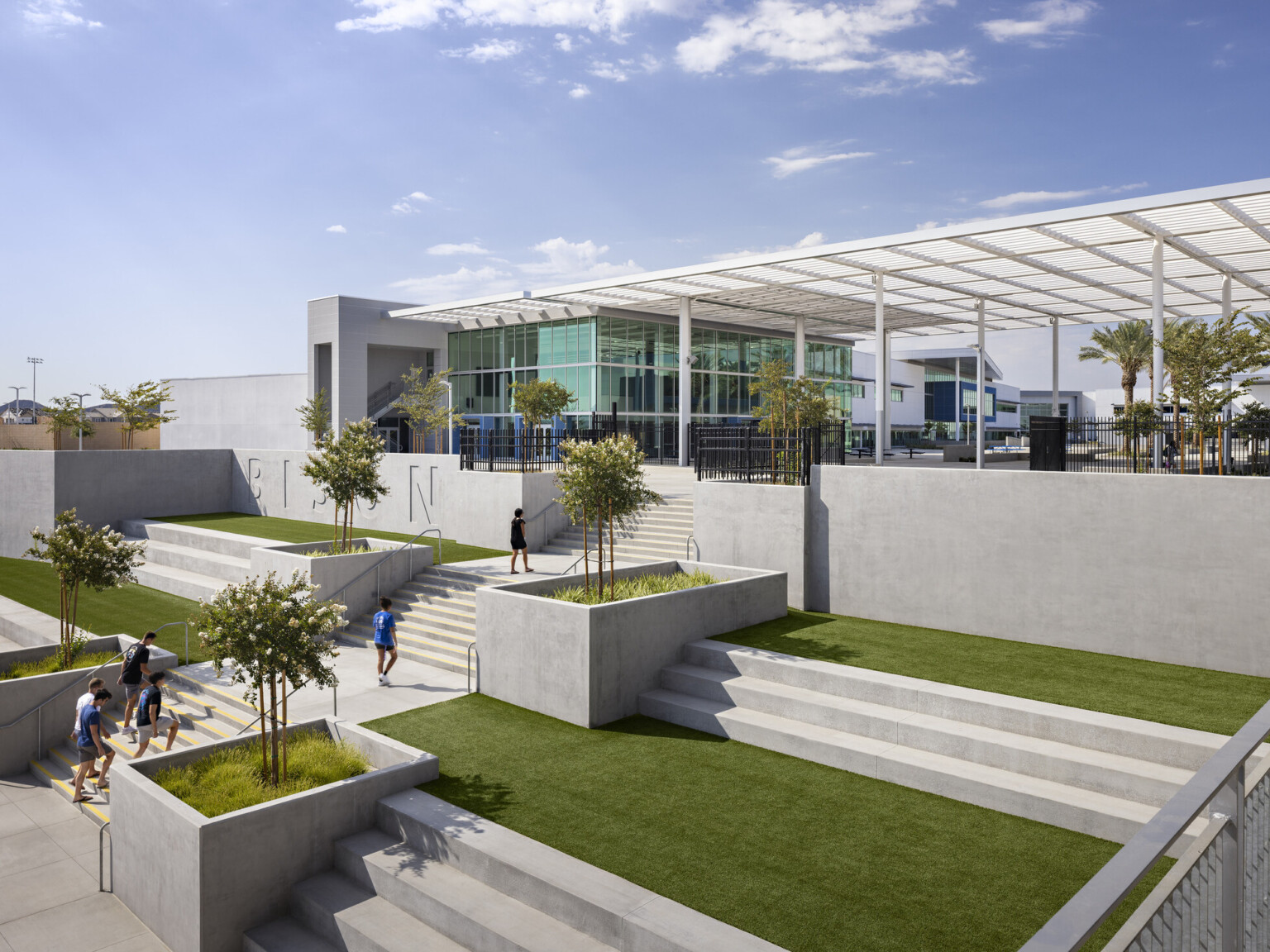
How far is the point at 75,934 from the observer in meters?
9.21

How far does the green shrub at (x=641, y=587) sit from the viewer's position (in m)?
13.9

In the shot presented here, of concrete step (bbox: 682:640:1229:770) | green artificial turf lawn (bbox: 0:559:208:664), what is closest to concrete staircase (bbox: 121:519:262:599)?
green artificial turf lawn (bbox: 0:559:208:664)

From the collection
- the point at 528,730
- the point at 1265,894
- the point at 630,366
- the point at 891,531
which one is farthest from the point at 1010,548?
the point at 630,366

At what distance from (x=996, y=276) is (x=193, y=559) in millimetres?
24086

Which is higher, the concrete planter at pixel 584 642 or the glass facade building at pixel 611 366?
the glass facade building at pixel 611 366

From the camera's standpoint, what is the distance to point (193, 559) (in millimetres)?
24250

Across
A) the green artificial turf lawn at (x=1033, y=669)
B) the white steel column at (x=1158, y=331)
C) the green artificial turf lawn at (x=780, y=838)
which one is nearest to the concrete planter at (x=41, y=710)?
the green artificial turf lawn at (x=780, y=838)

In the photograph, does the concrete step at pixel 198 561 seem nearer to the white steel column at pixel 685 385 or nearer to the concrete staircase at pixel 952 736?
the concrete staircase at pixel 952 736

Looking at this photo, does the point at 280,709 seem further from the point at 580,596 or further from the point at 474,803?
the point at 474,803

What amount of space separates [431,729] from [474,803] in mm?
2896

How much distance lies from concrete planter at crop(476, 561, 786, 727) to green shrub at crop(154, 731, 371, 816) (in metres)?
2.87

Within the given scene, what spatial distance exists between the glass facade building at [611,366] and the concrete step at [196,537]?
46.1 feet

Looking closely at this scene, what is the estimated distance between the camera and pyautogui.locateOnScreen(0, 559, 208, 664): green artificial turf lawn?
1811 cm

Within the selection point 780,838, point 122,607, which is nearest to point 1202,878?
point 780,838
